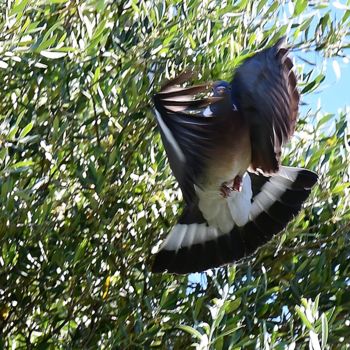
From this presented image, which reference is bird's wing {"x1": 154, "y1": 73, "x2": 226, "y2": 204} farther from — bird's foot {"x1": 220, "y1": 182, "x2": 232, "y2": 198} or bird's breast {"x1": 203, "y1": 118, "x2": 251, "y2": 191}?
bird's foot {"x1": 220, "y1": 182, "x2": 232, "y2": 198}

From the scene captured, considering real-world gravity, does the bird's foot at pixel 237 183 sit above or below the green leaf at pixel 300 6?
below

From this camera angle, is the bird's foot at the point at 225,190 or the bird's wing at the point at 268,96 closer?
the bird's wing at the point at 268,96

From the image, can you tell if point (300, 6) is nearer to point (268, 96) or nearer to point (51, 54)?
point (268, 96)

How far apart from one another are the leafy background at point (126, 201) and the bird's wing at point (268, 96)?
0.32 m

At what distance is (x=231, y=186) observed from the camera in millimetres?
3814

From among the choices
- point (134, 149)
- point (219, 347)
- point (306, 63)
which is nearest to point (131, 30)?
point (134, 149)

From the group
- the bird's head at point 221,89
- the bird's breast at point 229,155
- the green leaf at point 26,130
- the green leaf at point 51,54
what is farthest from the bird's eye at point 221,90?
the green leaf at point 26,130

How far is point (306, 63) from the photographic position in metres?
4.09

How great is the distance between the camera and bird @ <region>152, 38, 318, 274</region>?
3348 millimetres

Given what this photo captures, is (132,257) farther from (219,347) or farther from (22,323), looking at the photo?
(219,347)

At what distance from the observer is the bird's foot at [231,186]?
12.4 ft

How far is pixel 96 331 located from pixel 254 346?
2.05 feet

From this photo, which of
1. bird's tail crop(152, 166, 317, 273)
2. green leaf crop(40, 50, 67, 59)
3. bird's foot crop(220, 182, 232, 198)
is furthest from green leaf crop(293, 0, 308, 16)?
green leaf crop(40, 50, 67, 59)

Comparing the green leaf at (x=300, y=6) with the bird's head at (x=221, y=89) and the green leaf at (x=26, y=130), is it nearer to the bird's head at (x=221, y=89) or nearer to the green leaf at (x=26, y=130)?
the bird's head at (x=221, y=89)
